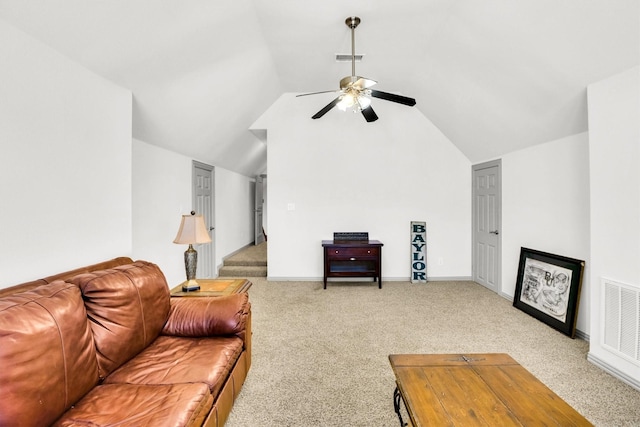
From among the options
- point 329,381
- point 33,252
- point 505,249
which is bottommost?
point 329,381

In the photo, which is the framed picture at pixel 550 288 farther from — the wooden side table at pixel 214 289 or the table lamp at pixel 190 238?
the table lamp at pixel 190 238

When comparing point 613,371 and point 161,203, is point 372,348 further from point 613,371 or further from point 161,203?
point 161,203

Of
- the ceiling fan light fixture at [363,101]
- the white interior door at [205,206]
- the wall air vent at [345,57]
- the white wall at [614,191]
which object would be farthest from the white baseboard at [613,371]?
the white interior door at [205,206]

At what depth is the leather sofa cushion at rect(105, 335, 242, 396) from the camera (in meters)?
1.42

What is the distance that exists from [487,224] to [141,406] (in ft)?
15.0

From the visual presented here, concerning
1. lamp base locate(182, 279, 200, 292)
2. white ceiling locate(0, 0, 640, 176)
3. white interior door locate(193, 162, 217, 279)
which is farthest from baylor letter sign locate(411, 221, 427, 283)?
lamp base locate(182, 279, 200, 292)

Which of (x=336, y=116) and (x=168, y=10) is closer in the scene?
(x=168, y=10)

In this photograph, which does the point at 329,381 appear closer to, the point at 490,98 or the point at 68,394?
the point at 68,394

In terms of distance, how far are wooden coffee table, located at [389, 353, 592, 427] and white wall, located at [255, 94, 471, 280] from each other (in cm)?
327

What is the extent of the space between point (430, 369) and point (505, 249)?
3.15 m

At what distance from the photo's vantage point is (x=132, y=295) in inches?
63.7

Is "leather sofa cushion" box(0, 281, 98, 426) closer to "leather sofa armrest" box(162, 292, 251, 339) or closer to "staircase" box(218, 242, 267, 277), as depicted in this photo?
"leather sofa armrest" box(162, 292, 251, 339)

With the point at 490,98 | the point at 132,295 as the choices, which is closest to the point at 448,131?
the point at 490,98

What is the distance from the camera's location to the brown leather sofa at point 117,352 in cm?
104
